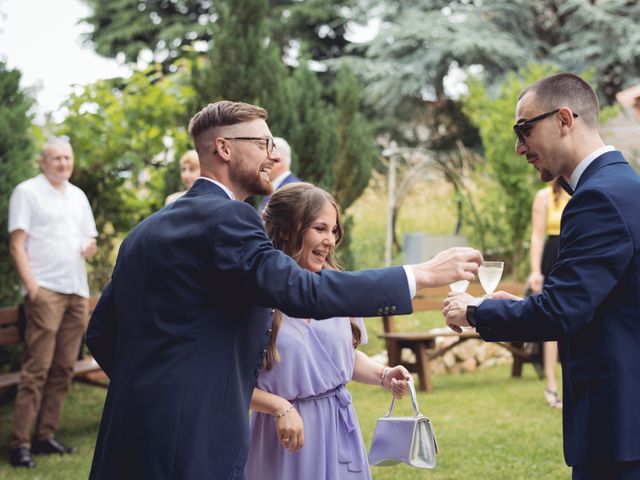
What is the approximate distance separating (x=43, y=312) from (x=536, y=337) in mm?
4882

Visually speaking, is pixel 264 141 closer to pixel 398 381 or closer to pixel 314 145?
pixel 398 381

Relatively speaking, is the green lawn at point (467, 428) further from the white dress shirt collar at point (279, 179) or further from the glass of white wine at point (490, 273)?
the glass of white wine at point (490, 273)

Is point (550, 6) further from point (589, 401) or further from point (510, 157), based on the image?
point (589, 401)

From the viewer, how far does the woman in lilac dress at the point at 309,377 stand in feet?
11.5

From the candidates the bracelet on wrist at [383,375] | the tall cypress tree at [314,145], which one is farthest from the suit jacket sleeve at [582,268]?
the tall cypress tree at [314,145]

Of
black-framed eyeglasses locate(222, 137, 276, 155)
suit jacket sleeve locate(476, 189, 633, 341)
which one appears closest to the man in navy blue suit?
suit jacket sleeve locate(476, 189, 633, 341)

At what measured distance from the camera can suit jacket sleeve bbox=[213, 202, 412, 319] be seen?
2.63 m

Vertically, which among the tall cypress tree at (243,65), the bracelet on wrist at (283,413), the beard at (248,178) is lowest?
the bracelet on wrist at (283,413)

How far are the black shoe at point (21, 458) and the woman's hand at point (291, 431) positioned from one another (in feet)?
13.1

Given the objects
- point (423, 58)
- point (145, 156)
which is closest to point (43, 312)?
point (145, 156)

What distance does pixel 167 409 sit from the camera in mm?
2633

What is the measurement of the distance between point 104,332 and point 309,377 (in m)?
0.85

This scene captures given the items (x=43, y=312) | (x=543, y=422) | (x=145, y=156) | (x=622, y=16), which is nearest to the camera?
(x=43, y=312)

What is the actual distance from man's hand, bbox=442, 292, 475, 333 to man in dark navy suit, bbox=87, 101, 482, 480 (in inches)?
19.8
